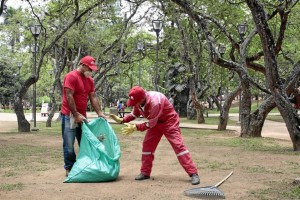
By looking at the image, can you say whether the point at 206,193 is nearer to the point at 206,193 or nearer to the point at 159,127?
the point at 206,193

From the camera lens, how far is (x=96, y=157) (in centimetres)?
604

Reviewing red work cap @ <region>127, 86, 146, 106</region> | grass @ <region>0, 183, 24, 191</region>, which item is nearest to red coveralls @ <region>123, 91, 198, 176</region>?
red work cap @ <region>127, 86, 146, 106</region>

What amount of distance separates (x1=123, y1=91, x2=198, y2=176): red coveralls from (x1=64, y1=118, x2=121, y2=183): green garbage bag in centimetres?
42

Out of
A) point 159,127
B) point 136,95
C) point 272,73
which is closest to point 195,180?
point 159,127

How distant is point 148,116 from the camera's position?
591 centimetres

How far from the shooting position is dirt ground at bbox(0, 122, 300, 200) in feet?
17.4

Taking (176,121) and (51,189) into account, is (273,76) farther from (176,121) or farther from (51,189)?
(51,189)

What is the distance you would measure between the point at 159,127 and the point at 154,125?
252 millimetres

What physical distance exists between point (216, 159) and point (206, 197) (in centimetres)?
362

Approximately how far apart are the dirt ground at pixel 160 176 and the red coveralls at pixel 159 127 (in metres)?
0.28

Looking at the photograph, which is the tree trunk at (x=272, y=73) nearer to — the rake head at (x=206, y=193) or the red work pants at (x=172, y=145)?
the red work pants at (x=172, y=145)

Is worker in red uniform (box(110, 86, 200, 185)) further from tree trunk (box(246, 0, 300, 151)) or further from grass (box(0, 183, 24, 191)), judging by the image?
tree trunk (box(246, 0, 300, 151))

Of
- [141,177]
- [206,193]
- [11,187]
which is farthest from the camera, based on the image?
[141,177]

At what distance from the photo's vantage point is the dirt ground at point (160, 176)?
529 cm
